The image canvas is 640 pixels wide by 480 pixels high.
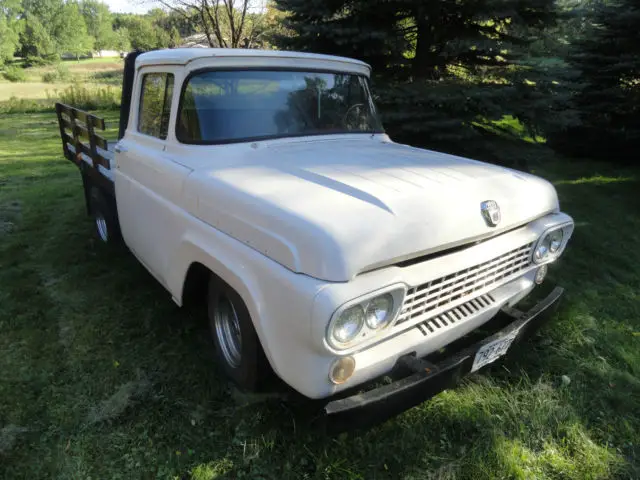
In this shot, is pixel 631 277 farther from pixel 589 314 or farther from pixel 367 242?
pixel 367 242

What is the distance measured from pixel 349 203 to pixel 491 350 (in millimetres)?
1091

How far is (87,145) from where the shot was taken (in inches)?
198

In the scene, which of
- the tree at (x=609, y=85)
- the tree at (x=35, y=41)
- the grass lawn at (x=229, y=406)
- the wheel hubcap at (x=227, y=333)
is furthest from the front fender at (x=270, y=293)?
the tree at (x=35, y=41)

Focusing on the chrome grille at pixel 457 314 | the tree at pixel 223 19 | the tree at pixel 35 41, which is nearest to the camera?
the chrome grille at pixel 457 314

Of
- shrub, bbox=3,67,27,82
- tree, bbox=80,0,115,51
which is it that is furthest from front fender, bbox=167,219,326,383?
tree, bbox=80,0,115,51

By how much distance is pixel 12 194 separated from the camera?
727 cm

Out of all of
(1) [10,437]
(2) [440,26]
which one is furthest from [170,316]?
(2) [440,26]

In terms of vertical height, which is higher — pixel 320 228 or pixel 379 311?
pixel 320 228

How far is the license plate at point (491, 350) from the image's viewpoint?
2.27m

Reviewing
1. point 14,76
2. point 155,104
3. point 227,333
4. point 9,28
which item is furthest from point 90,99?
point 9,28

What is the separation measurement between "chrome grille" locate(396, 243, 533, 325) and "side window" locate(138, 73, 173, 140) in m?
2.10

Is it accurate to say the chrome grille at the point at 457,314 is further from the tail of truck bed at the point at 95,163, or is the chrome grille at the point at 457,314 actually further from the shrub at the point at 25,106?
the shrub at the point at 25,106

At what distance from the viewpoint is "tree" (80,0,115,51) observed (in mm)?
92062

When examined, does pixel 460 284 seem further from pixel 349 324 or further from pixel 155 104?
pixel 155 104
